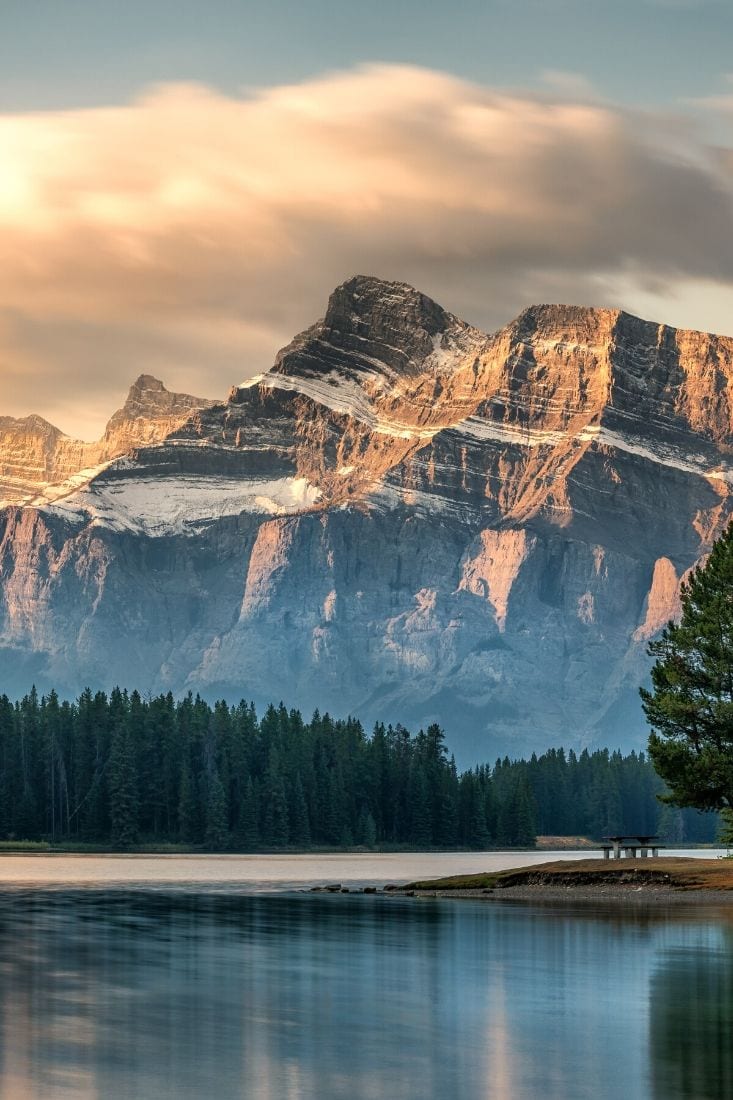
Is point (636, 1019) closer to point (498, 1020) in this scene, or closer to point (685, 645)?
point (498, 1020)

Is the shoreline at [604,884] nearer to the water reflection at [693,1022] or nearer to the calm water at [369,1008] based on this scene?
the calm water at [369,1008]

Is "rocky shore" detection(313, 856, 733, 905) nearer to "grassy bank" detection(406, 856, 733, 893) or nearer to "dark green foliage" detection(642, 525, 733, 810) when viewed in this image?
"grassy bank" detection(406, 856, 733, 893)

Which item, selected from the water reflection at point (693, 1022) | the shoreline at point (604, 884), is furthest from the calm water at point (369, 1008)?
the shoreline at point (604, 884)

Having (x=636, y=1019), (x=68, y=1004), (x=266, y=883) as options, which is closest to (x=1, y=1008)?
(x=68, y=1004)

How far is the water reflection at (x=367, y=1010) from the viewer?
99.1ft

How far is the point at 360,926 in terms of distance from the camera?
66625 mm

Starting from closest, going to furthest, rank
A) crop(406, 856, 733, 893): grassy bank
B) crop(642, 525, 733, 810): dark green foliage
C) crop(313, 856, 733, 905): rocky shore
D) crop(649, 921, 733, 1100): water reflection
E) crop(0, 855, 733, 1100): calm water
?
crop(0, 855, 733, 1100): calm water, crop(649, 921, 733, 1100): water reflection, crop(313, 856, 733, 905): rocky shore, crop(406, 856, 733, 893): grassy bank, crop(642, 525, 733, 810): dark green foliage

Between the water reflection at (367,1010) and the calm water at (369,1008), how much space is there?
0.07m

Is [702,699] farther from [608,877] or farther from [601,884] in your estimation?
[601,884]

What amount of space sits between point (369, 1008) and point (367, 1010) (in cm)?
38

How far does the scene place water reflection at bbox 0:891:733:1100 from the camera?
3022 cm

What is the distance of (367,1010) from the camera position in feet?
129

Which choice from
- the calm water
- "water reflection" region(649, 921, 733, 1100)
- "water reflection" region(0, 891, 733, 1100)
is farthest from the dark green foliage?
"water reflection" region(649, 921, 733, 1100)

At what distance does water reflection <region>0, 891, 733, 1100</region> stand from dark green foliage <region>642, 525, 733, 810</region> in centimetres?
2006
